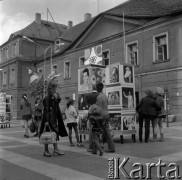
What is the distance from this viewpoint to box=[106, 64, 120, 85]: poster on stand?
1120 cm

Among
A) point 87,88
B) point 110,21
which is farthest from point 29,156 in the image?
point 110,21

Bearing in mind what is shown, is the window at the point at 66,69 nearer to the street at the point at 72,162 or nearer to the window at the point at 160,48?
the window at the point at 160,48

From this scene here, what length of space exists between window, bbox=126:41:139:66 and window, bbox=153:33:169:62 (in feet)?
7.63

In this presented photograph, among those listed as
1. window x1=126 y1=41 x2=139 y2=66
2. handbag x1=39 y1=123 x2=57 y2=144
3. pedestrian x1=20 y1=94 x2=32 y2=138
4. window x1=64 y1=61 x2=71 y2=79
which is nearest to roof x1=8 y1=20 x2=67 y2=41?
window x1=64 y1=61 x2=71 y2=79

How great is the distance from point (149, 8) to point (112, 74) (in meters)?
19.1

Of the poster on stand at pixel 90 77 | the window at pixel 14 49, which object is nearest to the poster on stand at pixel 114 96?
the poster on stand at pixel 90 77

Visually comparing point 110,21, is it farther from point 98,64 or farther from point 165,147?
point 165,147

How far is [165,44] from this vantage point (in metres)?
24.9

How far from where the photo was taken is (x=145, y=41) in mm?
26641

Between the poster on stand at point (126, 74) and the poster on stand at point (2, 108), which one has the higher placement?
the poster on stand at point (126, 74)

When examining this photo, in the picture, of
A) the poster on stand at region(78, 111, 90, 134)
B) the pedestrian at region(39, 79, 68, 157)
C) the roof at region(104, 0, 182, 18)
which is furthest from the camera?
the roof at region(104, 0, 182, 18)

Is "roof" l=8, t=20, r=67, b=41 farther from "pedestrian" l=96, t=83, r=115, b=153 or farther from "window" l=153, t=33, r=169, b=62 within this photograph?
"pedestrian" l=96, t=83, r=115, b=153

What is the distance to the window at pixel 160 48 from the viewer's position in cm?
2494

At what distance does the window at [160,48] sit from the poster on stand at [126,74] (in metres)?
14.0
